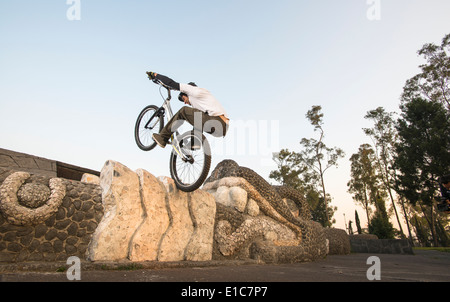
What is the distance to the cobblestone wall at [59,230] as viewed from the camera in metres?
3.31

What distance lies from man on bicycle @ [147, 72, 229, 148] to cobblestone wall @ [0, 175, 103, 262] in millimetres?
1928

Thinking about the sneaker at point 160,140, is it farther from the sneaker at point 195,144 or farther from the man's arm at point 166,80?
the man's arm at point 166,80

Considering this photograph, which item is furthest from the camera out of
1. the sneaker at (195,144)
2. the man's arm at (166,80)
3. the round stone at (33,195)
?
the man's arm at (166,80)

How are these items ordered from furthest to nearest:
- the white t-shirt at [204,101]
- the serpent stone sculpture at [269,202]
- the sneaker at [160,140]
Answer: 1. the serpent stone sculpture at [269,202]
2. the sneaker at [160,140]
3. the white t-shirt at [204,101]

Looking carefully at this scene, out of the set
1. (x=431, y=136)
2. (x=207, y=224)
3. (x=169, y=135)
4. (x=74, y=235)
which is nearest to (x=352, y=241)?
(x=431, y=136)

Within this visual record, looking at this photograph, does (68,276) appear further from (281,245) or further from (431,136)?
(431,136)

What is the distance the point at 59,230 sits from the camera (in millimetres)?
3693

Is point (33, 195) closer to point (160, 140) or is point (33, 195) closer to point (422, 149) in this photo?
point (160, 140)

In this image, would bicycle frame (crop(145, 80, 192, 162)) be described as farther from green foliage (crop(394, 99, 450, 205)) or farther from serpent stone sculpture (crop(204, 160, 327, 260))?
green foliage (crop(394, 99, 450, 205))

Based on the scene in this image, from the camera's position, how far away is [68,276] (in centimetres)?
269

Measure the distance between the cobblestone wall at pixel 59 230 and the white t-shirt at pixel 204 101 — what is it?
2177 millimetres

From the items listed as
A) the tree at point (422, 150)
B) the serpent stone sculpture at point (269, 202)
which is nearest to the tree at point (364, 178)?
the tree at point (422, 150)

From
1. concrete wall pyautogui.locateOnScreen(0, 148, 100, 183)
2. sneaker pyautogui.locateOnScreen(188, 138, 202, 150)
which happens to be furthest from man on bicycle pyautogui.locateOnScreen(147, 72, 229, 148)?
concrete wall pyautogui.locateOnScreen(0, 148, 100, 183)

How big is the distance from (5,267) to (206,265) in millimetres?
2696
